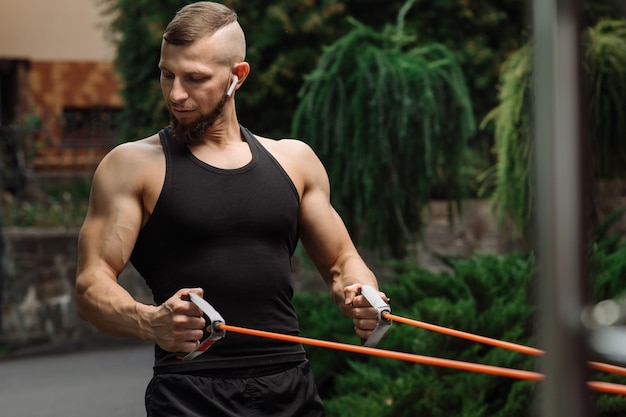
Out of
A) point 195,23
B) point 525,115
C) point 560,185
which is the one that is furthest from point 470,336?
point 525,115

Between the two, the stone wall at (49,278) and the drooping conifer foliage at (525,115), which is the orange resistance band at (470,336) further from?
the stone wall at (49,278)

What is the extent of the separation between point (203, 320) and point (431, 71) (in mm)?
5698

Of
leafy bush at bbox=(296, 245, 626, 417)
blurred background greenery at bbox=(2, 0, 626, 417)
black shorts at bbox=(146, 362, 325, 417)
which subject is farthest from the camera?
blurred background greenery at bbox=(2, 0, 626, 417)

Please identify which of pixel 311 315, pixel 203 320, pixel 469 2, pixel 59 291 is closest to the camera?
pixel 203 320

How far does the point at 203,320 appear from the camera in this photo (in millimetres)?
2270

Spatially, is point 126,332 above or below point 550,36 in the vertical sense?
below

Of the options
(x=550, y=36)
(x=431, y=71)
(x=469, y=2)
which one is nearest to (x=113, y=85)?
(x=469, y=2)

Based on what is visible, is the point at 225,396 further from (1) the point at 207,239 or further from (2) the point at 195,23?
(2) the point at 195,23

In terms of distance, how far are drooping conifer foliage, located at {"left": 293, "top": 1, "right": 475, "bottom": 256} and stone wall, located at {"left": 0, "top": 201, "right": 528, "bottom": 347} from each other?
7.69 ft

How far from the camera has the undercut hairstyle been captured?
2.60m

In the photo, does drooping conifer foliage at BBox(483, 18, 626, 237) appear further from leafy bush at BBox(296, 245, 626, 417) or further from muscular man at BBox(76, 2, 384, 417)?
muscular man at BBox(76, 2, 384, 417)

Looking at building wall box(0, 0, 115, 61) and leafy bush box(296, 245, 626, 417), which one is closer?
leafy bush box(296, 245, 626, 417)

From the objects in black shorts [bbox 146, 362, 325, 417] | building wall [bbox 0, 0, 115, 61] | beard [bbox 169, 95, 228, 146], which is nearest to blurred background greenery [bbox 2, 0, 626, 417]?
beard [bbox 169, 95, 228, 146]

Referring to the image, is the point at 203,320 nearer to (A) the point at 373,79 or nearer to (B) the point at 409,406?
(B) the point at 409,406
